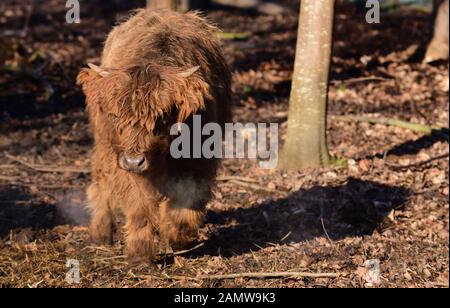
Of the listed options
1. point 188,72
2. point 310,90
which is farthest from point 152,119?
point 310,90

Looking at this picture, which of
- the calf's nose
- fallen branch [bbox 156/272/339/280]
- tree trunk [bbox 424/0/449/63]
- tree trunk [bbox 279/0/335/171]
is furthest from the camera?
tree trunk [bbox 424/0/449/63]

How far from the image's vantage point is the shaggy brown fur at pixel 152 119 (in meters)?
6.12

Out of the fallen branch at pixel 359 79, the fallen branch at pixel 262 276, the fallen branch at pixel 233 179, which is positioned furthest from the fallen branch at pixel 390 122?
the fallen branch at pixel 262 276

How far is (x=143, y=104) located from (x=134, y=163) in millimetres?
484

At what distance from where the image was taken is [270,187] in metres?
8.94

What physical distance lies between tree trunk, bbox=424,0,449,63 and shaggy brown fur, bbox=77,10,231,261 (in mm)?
8299

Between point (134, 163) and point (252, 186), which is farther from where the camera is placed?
point (252, 186)

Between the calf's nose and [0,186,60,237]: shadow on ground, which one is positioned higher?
the calf's nose

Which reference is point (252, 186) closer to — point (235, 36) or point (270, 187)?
point (270, 187)

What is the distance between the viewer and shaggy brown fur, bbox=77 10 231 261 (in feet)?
Answer: 20.1

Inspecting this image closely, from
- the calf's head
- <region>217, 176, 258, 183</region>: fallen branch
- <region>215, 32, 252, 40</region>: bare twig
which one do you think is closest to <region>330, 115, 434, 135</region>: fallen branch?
<region>217, 176, 258, 183</region>: fallen branch

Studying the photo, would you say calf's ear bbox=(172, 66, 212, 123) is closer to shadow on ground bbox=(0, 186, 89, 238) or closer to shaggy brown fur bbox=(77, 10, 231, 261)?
shaggy brown fur bbox=(77, 10, 231, 261)
